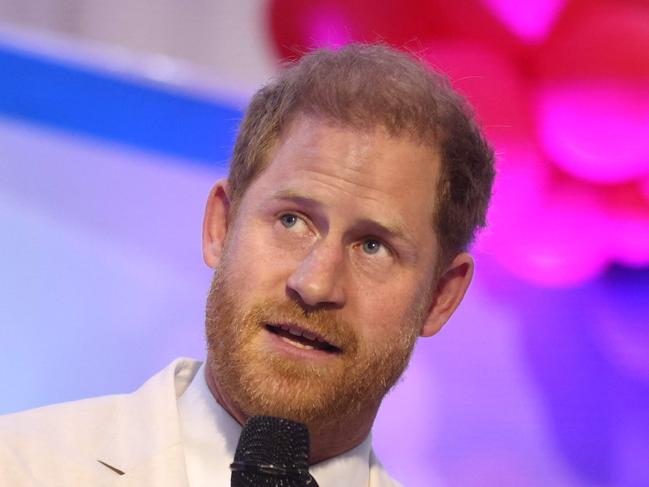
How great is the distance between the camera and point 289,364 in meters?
1.74

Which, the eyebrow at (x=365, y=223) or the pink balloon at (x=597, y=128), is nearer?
the eyebrow at (x=365, y=223)

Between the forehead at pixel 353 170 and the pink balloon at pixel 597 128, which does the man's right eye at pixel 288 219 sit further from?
the pink balloon at pixel 597 128

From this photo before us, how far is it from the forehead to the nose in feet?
0.33

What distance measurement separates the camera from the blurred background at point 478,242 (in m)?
2.75

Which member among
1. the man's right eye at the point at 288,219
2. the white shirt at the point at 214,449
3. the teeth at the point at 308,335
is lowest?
the white shirt at the point at 214,449

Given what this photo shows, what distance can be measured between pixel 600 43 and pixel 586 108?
0.16 m

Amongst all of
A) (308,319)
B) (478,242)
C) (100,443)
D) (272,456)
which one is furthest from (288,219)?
(478,242)

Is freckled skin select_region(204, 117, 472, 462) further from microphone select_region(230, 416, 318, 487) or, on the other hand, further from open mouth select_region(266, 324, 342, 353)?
microphone select_region(230, 416, 318, 487)

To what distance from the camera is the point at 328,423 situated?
1.84m

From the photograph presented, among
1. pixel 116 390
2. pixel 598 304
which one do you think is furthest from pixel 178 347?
pixel 598 304

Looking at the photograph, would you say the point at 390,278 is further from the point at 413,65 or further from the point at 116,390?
the point at 116,390

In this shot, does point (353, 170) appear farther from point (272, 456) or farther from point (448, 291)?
point (272, 456)

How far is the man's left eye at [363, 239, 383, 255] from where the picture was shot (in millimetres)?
1843

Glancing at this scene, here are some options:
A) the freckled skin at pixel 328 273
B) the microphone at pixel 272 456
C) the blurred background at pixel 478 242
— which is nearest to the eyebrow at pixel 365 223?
the freckled skin at pixel 328 273
